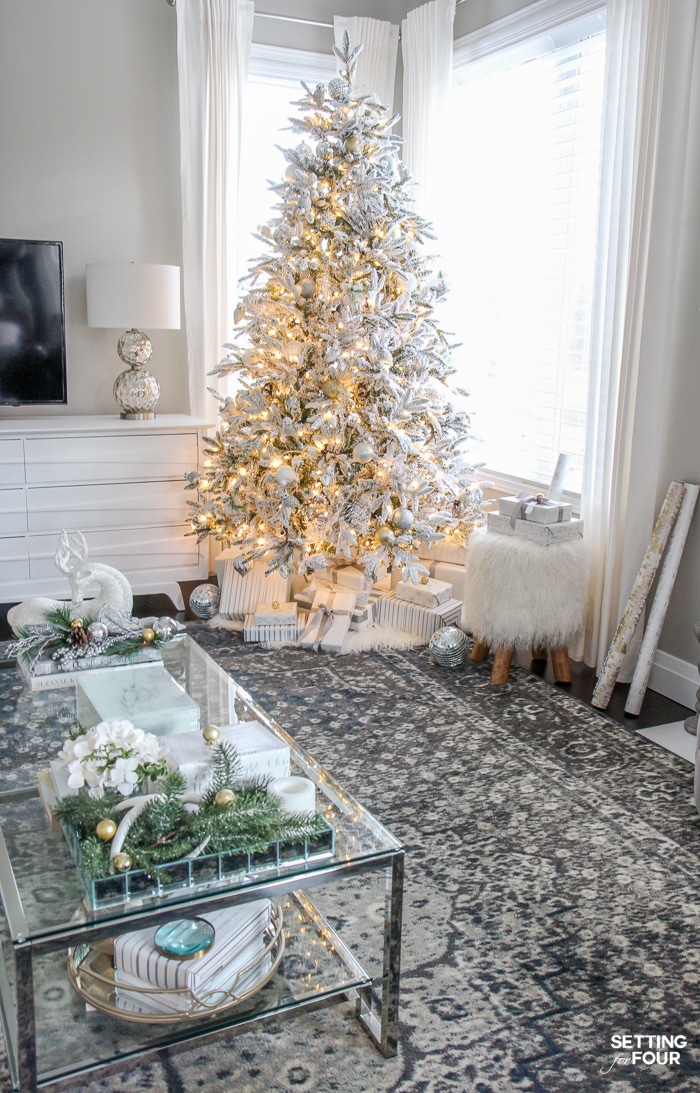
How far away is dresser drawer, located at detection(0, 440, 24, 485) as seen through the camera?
14.3ft

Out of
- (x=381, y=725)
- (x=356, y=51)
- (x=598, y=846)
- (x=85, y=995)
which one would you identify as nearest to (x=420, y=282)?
(x=356, y=51)

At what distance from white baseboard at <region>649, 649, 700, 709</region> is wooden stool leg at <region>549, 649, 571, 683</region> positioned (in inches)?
12.6

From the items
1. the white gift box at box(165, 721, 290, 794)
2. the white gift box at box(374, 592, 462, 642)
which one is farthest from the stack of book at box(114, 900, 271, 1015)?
the white gift box at box(374, 592, 462, 642)

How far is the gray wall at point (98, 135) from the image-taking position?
459cm

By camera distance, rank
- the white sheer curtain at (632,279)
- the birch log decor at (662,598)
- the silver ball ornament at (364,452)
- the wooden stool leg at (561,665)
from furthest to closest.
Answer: the silver ball ornament at (364,452) → the wooden stool leg at (561,665) → the birch log decor at (662,598) → the white sheer curtain at (632,279)

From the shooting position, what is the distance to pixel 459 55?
4.80m

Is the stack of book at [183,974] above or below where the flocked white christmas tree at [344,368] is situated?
below

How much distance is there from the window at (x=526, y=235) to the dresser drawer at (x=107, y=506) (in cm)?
153

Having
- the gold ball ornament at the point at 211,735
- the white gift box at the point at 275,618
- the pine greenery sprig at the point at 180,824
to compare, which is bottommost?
the white gift box at the point at 275,618

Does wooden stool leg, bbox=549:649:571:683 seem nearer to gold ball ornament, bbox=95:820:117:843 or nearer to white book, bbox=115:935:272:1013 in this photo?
white book, bbox=115:935:272:1013

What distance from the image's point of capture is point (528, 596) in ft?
12.1

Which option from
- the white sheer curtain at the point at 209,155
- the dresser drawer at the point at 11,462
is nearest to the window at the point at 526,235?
the white sheer curtain at the point at 209,155

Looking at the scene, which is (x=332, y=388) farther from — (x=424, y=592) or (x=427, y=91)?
(x=427, y=91)

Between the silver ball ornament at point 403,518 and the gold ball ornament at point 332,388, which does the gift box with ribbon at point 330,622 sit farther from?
the gold ball ornament at point 332,388
